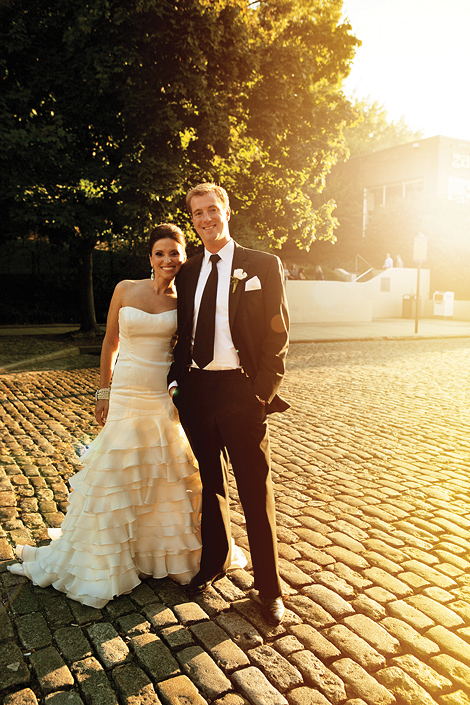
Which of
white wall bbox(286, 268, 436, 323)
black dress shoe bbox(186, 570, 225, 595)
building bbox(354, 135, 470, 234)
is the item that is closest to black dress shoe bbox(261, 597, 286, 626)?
black dress shoe bbox(186, 570, 225, 595)

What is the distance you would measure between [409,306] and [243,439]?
2806cm

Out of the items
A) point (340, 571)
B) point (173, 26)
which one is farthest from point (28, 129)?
point (340, 571)

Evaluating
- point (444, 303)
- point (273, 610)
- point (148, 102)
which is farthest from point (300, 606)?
point (444, 303)

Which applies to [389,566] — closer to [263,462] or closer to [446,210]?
[263,462]

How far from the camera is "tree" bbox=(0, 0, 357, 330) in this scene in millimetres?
11891

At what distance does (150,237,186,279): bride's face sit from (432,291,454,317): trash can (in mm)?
28570

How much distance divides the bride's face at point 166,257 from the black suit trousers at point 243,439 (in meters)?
0.66

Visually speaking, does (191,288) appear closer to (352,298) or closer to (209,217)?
(209,217)

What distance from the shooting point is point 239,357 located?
294cm

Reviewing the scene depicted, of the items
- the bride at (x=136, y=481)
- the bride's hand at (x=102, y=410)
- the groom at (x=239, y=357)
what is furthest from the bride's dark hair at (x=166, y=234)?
the bride's hand at (x=102, y=410)

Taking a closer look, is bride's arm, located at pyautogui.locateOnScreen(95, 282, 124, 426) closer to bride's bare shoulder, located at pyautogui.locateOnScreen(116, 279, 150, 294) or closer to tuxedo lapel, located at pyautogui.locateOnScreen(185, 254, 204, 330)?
bride's bare shoulder, located at pyautogui.locateOnScreen(116, 279, 150, 294)

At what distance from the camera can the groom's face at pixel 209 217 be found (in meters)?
2.95

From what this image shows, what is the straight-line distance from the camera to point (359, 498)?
15.3ft

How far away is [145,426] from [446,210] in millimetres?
35363
